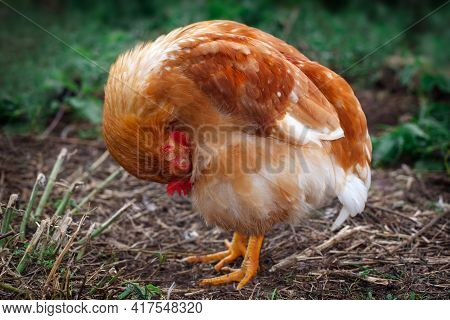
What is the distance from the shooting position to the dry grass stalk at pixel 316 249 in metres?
3.70

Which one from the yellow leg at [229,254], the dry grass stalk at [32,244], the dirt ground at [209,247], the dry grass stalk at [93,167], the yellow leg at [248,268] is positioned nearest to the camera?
the dry grass stalk at [32,244]

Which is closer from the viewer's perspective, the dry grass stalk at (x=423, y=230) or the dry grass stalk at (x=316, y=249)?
the dry grass stalk at (x=316, y=249)

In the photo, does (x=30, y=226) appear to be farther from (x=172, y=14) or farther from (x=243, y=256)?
(x=172, y=14)

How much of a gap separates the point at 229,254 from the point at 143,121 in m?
1.34

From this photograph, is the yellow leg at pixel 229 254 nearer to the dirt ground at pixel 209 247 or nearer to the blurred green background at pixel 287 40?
the dirt ground at pixel 209 247

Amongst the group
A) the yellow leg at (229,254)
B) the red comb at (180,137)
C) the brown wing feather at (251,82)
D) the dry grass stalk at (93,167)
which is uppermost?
the brown wing feather at (251,82)

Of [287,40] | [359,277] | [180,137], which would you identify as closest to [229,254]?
[359,277]

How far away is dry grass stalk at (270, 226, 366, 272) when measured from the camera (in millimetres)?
3699

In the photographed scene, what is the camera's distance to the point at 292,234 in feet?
13.8

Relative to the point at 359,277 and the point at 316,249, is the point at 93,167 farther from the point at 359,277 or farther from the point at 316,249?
the point at 359,277

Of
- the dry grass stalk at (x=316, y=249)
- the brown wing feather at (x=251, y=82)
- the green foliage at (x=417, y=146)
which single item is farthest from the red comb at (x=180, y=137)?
the green foliage at (x=417, y=146)

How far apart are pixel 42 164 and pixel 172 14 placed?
10.9 ft

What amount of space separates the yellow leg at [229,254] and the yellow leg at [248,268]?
0.69 ft

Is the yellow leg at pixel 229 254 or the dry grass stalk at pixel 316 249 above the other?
the dry grass stalk at pixel 316 249
